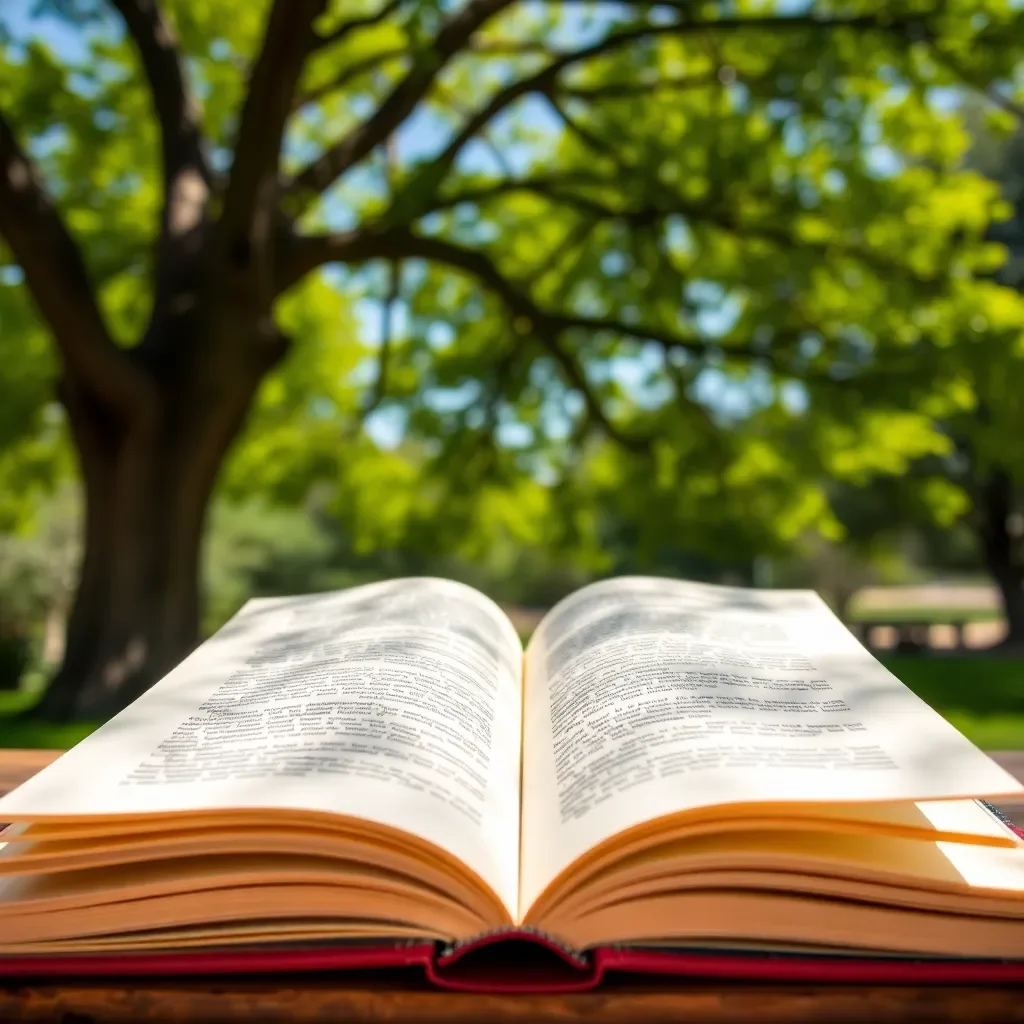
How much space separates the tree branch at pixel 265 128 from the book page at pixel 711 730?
9.17 ft

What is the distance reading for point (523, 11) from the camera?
6.77 meters

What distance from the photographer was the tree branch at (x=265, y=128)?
3.07m

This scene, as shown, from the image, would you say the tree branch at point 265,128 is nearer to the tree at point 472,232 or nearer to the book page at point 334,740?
the tree at point 472,232

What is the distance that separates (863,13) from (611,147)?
4.22 ft

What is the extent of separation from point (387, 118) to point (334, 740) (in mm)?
4091

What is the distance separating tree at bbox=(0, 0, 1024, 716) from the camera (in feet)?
12.4

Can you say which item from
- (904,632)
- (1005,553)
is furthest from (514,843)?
(1005,553)

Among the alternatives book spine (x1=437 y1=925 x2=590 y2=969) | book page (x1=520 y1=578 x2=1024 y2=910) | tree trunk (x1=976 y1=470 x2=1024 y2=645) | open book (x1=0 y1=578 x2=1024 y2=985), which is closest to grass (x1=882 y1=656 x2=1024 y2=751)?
Result: book page (x1=520 y1=578 x2=1024 y2=910)

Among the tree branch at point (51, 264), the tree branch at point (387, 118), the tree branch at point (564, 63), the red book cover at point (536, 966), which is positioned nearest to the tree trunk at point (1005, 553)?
the tree branch at point (564, 63)

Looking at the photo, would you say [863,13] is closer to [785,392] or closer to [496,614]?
[785,392]

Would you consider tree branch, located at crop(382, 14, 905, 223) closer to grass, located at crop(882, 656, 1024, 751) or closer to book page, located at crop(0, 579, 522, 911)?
grass, located at crop(882, 656, 1024, 751)

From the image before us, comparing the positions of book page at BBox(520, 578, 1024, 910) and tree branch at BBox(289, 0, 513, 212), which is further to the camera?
tree branch at BBox(289, 0, 513, 212)

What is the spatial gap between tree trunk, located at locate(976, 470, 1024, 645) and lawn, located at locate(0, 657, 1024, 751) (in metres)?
4.28

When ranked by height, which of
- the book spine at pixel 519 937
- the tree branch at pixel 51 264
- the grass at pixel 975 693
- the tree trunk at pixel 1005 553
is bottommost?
the book spine at pixel 519 937
